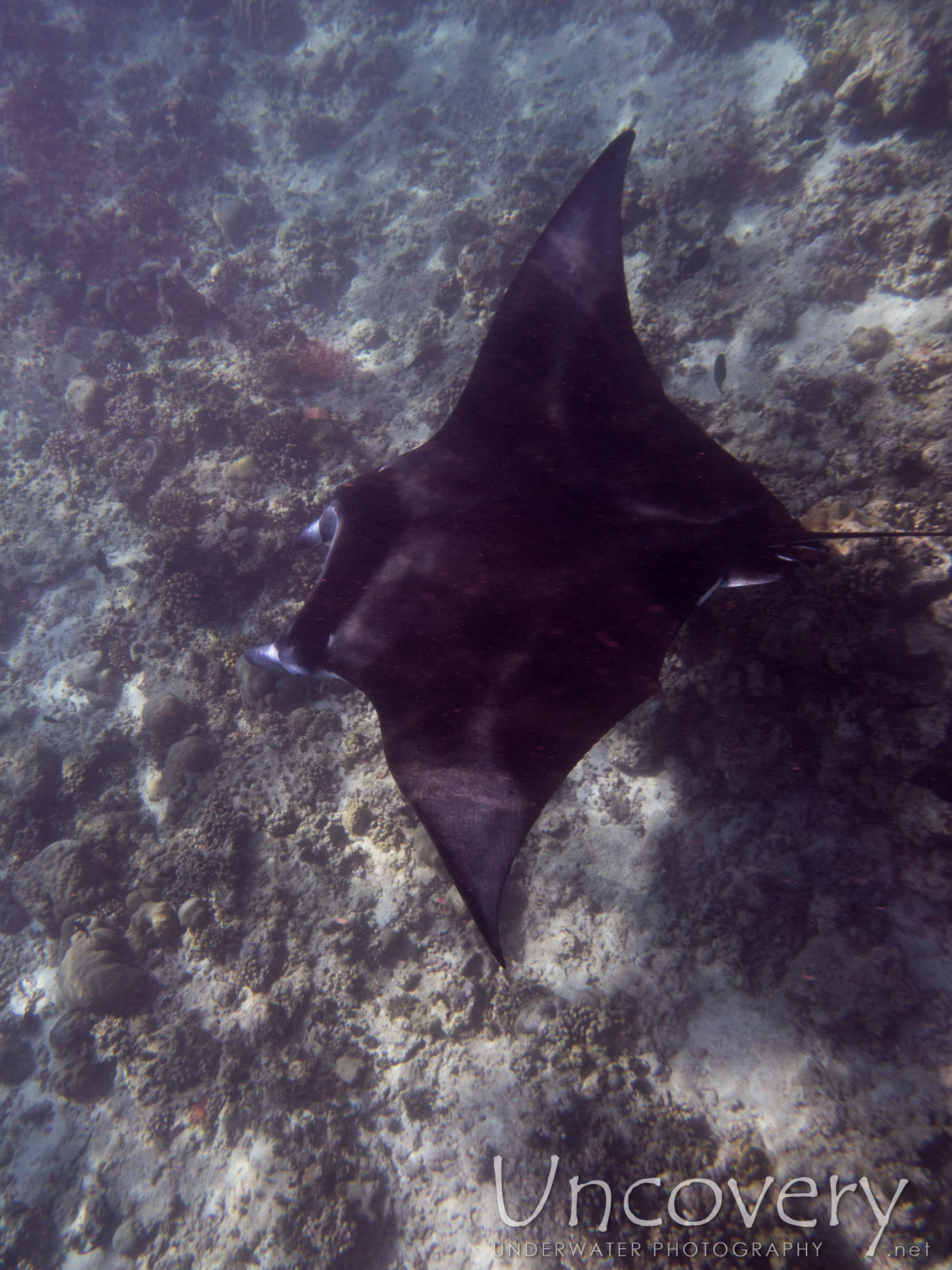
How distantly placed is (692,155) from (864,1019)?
10.8 metres

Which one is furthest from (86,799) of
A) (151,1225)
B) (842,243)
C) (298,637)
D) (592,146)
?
(592,146)

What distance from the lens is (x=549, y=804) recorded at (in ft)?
15.4

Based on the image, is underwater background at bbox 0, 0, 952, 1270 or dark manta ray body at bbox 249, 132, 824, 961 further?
underwater background at bbox 0, 0, 952, 1270

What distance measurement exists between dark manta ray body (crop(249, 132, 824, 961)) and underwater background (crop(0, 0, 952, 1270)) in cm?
104

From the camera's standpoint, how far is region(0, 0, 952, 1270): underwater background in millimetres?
3180

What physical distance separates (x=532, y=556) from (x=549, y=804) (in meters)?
2.68

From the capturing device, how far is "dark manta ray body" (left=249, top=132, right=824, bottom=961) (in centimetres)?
248

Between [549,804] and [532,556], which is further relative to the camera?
[549,804]

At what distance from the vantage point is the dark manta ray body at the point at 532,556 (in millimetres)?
2480

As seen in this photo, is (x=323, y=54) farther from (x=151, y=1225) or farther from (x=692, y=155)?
(x=151, y=1225)

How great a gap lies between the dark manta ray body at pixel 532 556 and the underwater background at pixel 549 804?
1.04 m

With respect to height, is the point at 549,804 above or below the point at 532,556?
below

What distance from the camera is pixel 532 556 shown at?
2.80 metres

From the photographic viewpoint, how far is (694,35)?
10391 millimetres
